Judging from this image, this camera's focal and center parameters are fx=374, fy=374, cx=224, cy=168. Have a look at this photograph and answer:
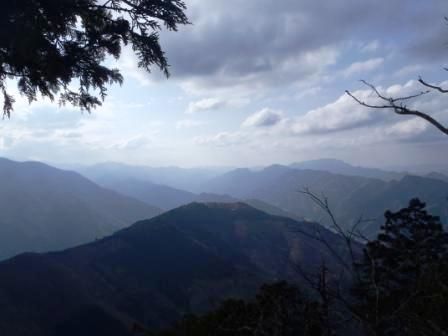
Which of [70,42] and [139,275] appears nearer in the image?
[70,42]

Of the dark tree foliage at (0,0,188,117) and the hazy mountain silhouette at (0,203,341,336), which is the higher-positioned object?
the dark tree foliage at (0,0,188,117)

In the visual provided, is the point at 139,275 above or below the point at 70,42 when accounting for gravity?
below

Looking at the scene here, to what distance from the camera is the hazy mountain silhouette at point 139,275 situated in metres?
63.8

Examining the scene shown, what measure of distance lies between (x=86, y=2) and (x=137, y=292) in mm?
83321

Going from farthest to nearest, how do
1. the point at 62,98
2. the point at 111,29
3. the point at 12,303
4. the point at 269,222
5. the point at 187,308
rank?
1. the point at 269,222
2. the point at 187,308
3. the point at 12,303
4. the point at 62,98
5. the point at 111,29

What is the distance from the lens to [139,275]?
9181 cm

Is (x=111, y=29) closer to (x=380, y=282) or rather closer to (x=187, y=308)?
(x=380, y=282)

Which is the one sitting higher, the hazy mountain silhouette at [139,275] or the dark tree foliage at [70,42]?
the dark tree foliage at [70,42]

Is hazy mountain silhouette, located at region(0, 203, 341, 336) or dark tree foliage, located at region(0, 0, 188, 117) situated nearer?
dark tree foliage, located at region(0, 0, 188, 117)

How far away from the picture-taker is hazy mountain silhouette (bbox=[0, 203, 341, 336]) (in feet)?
209

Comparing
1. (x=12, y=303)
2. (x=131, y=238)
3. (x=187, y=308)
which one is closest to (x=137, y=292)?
(x=187, y=308)

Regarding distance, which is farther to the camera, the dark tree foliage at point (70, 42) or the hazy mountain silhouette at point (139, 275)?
the hazy mountain silhouette at point (139, 275)

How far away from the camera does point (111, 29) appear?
20.0ft

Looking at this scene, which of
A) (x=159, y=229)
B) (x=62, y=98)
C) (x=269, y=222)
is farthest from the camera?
(x=269, y=222)
